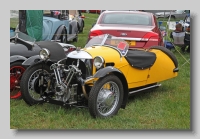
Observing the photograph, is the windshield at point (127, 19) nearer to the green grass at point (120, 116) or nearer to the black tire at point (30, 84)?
the green grass at point (120, 116)

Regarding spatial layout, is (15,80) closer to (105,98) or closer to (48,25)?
(105,98)

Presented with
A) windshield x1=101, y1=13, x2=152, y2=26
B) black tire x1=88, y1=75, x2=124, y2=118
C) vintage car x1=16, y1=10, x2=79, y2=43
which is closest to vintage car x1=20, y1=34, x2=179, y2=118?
black tire x1=88, y1=75, x2=124, y2=118

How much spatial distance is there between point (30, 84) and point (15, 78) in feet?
1.90

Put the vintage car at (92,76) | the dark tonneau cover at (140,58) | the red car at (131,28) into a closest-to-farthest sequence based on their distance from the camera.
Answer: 1. the vintage car at (92,76)
2. the dark tonneau cover at (140,58)
3. the red car at (131,28)

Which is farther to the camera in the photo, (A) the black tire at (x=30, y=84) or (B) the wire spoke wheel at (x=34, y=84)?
(B) the wire spoke wheel at (x=34, y=84)

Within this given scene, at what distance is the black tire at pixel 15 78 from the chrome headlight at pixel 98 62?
1567 millimetres

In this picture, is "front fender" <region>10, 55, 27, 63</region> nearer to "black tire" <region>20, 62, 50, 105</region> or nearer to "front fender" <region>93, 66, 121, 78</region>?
"black tire" <region>20, 62, 50, 105</region>

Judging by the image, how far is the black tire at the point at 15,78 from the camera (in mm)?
6086

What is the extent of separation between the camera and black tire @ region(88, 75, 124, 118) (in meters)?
4.97

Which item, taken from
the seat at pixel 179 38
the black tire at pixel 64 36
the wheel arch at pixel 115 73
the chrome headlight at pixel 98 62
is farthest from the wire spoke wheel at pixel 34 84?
the seat at pixel 179 38

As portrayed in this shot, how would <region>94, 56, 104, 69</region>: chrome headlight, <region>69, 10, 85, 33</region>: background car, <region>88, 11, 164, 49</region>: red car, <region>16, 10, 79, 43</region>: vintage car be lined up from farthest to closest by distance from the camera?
<region>69, 10, 85, 33</region>: background car, <region>16, 10, 79, 43</region>: vintage car, <region>88, 11, 164, 49</region>: red car, <region>94, 56, 104, 69</region>: chrome headlight

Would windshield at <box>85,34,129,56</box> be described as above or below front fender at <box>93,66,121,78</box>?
above

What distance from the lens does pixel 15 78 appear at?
613cm

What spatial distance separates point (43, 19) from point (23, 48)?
472cm
